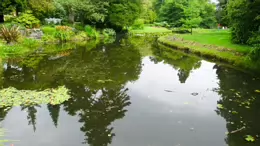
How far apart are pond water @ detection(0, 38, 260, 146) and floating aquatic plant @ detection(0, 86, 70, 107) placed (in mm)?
240

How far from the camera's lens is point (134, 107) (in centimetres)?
1097

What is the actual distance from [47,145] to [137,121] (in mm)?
3388

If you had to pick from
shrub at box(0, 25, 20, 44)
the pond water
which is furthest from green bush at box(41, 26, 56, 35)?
the pond water

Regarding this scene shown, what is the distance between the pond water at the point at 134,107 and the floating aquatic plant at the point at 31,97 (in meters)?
0.24

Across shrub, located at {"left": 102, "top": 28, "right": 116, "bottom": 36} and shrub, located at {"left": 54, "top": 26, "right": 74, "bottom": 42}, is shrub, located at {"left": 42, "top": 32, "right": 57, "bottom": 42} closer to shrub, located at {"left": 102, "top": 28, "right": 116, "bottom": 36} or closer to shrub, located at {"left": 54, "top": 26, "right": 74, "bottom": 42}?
shrub, located at {"left": 54, "top": 26, "right": 74, "bottom": 42}

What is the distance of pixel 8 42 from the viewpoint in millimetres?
23531

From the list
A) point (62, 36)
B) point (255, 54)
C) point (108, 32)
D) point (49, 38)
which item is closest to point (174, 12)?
point (108, 32)

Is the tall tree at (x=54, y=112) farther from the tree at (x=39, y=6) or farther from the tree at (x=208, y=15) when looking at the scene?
the tree at (x=208, y=15)

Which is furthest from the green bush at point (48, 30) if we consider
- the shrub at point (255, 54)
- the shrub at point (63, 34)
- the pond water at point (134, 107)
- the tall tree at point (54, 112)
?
the shrub at point (255, 54)

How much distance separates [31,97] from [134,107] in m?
4.76

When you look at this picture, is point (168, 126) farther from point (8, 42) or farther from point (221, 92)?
point (8, 42)

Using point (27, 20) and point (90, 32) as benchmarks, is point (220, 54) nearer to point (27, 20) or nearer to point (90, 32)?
point (27, 20)

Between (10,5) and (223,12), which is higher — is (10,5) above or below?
above

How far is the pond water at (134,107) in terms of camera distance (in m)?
8.34
